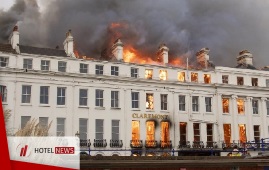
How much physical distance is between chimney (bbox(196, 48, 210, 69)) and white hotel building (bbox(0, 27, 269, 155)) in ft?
0.80

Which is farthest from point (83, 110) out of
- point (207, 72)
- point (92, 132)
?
point (207, 72)

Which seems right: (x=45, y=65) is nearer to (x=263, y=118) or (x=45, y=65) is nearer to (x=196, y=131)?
(x=196, y=131)

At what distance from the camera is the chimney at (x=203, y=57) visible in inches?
2099

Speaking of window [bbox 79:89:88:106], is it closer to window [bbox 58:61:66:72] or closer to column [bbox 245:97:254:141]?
window [bbox 58:61:66:72]

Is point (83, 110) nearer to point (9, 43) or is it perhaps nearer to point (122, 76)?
point (122, 76)

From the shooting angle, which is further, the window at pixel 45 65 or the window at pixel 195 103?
the window at pixel 195 103

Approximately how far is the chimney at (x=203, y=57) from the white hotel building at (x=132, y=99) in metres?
0.24

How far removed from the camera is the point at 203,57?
53.8 meters

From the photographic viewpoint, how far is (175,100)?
157ft

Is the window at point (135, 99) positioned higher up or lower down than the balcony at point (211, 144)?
higher up

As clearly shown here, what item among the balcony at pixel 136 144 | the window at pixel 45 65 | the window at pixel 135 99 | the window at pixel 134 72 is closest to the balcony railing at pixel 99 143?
the balcony at pixel 136 144

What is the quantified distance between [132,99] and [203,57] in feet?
44.0

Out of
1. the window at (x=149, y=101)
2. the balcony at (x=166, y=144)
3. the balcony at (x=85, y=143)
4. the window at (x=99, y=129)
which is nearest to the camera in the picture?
the balcony at (x=85, y=143)

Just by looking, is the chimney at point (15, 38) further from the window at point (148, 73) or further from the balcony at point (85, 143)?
the window at point (148, 73)
